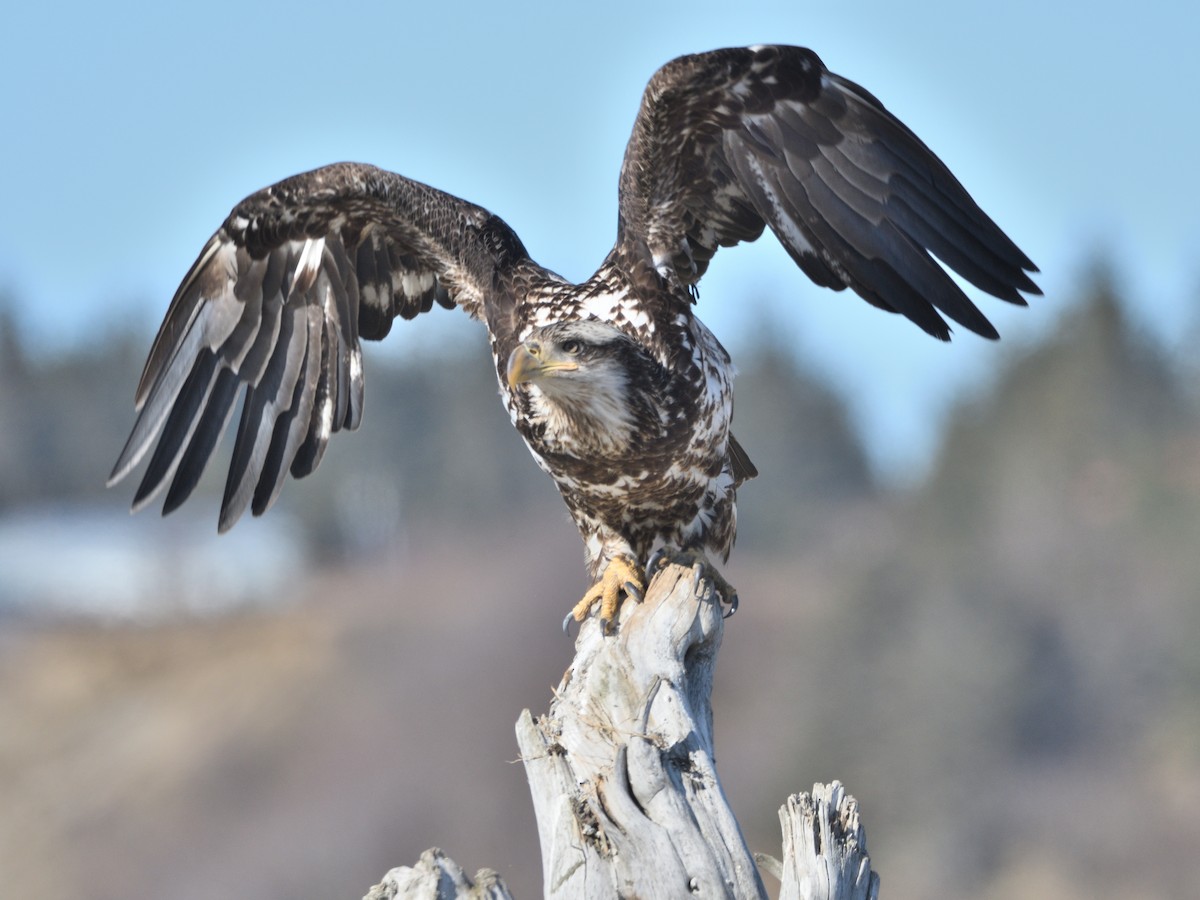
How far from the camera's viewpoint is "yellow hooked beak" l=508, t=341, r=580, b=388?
7750 millimetres

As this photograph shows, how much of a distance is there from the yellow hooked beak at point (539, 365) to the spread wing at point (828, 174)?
103 cm

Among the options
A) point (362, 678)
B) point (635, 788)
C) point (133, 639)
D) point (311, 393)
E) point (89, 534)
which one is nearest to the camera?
point (635, 788)

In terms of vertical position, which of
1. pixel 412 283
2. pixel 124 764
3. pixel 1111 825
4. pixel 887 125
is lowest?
pixel 887 125

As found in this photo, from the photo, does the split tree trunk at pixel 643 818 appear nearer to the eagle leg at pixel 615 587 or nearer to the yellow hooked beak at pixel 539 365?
the eagle leg at pixel 615 587

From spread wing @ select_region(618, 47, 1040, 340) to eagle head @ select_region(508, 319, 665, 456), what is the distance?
0.87 metres

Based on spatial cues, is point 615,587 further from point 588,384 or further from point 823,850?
point 823,850

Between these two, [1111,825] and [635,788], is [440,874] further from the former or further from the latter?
[1111,825]

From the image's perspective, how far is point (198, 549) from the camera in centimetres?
5422

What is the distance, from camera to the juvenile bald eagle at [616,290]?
786cm

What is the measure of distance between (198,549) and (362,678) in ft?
53.6

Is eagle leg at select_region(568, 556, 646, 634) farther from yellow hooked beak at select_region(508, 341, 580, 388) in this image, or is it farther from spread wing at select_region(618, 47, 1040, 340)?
spread wing at select_region(618, 47, 1040, 340)

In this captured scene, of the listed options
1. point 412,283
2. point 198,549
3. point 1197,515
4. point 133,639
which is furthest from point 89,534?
point 412,283

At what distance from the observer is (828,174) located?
318 inches

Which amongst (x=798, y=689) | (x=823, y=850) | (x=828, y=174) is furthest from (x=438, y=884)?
(x=798, y=689)
